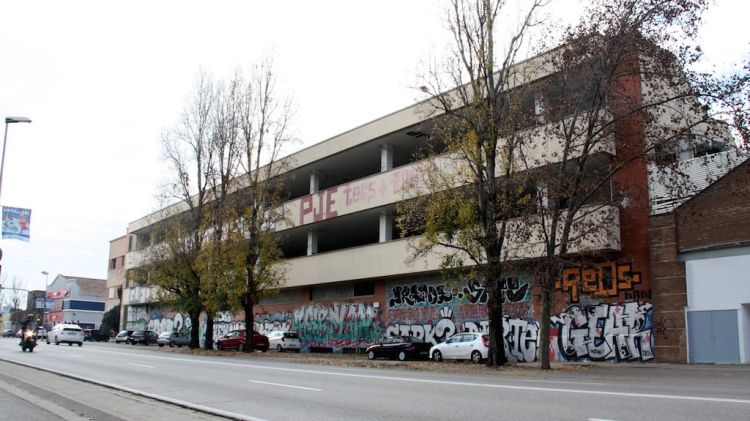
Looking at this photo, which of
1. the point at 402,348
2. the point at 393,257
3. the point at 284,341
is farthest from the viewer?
the point at 284,341

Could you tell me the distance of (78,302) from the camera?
320 ft

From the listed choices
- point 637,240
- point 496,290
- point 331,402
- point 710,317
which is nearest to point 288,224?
point 496,290

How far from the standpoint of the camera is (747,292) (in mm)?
20797

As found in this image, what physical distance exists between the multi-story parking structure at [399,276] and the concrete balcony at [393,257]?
70 mm

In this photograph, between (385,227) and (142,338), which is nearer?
(385,227)

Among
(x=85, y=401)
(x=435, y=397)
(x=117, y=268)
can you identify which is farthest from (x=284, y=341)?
(x=117, y=268)

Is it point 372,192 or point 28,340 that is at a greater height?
point 372,192

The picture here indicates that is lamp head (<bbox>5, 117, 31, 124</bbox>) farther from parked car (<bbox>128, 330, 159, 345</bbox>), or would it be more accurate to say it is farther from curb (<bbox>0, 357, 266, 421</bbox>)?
parked car (<bbox>128, 330, 159, 345</bbox>)

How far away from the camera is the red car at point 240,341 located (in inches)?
1523

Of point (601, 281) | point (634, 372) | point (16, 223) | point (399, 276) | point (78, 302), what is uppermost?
point (16, 223)

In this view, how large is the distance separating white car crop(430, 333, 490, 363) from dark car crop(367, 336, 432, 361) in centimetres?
91

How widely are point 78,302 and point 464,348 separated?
8637 cm

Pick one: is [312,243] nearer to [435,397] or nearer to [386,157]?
[386,157]

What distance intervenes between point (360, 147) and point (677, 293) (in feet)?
63.4
